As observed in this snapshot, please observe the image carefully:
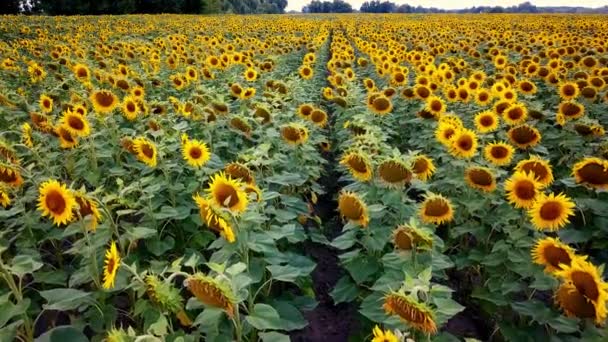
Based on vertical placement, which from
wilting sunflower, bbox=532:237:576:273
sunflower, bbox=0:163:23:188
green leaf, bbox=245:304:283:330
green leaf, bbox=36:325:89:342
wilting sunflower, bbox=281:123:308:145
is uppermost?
sunflower, bbox=0:163:23:188

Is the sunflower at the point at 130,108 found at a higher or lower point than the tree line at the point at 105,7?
lower

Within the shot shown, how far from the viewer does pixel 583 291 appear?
1.96 metres

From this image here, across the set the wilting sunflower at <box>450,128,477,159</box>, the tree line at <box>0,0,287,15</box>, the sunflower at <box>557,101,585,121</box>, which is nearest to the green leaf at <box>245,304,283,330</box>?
the wilting sunflower at <box>450,128,477,159</box>

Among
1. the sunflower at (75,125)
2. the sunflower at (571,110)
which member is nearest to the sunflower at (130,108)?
the sunflower at (75,125)

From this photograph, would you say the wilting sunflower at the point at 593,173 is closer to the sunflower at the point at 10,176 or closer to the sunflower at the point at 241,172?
the sunflower at the point at 241,172

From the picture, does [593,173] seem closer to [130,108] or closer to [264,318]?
[264,318]

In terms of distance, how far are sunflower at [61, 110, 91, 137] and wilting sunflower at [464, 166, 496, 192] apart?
283 cm

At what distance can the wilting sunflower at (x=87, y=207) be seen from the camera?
7.57 feet

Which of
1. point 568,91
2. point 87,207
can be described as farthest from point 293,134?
point 568,91

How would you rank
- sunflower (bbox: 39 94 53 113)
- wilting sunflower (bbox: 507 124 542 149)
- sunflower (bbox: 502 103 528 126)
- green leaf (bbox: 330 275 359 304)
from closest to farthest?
green leaf (bbox: 330 275 359 304)
wilting sunflower (bbox: 507 124 542 149)
sunflower (bbox: 502 103 528 126)
sunflower (bbox: 39 94 53 113)

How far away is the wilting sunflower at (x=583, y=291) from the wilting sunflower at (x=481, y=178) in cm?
118

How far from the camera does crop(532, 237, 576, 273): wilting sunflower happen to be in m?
2.23

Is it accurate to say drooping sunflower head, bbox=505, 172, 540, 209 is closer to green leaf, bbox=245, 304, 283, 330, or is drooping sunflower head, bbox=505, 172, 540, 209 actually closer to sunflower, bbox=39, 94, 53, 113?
green leaf, bbox=245, 304, 283, 330

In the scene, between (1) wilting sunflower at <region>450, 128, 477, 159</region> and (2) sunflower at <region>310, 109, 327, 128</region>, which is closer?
(1) wilting sunflower at <region>450, 128, 477, 159</region>
